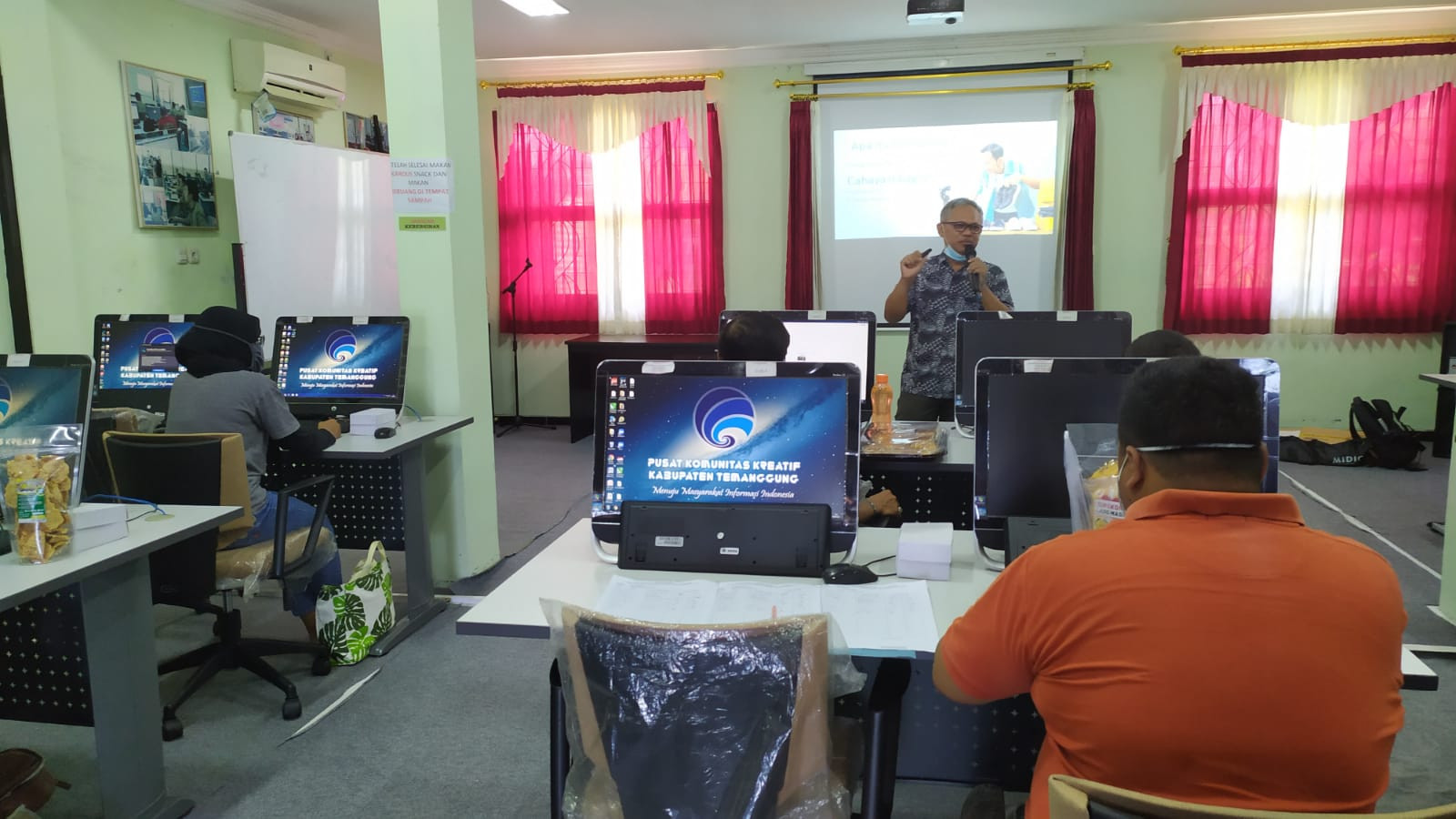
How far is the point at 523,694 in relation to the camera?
2.88 meters

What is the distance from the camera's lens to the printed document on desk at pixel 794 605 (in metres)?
1.52

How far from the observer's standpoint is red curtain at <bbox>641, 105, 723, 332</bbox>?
6762 mm

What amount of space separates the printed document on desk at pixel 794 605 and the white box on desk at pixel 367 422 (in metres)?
1.91

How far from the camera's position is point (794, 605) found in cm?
164

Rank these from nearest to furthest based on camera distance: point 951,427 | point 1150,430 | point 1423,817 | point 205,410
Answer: point 1423,817 < point 1150,430 < point 205,410 < point 951,427

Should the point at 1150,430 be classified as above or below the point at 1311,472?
above

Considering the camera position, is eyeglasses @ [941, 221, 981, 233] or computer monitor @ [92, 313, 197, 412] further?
computer monitor @ [92, 313, 197, 412]

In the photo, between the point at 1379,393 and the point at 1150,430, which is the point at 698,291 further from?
the point at 1150,430

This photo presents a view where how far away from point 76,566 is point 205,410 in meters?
1.01

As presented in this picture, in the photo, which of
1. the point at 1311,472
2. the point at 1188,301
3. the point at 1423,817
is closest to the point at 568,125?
the point at 1188,301

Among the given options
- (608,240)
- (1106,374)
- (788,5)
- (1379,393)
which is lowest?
(1379,393)

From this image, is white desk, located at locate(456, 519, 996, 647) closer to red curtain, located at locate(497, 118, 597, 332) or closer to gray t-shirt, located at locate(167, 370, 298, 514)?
gray t-shirt, located at locate(167, 370, 298, 514)

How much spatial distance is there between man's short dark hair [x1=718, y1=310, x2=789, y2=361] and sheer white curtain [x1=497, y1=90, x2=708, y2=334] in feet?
14.4

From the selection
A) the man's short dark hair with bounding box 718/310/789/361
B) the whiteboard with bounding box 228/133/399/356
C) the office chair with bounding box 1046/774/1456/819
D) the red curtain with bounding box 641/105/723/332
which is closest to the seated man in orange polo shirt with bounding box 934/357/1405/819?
the office chair with bounding box 1046/774/1456/819
